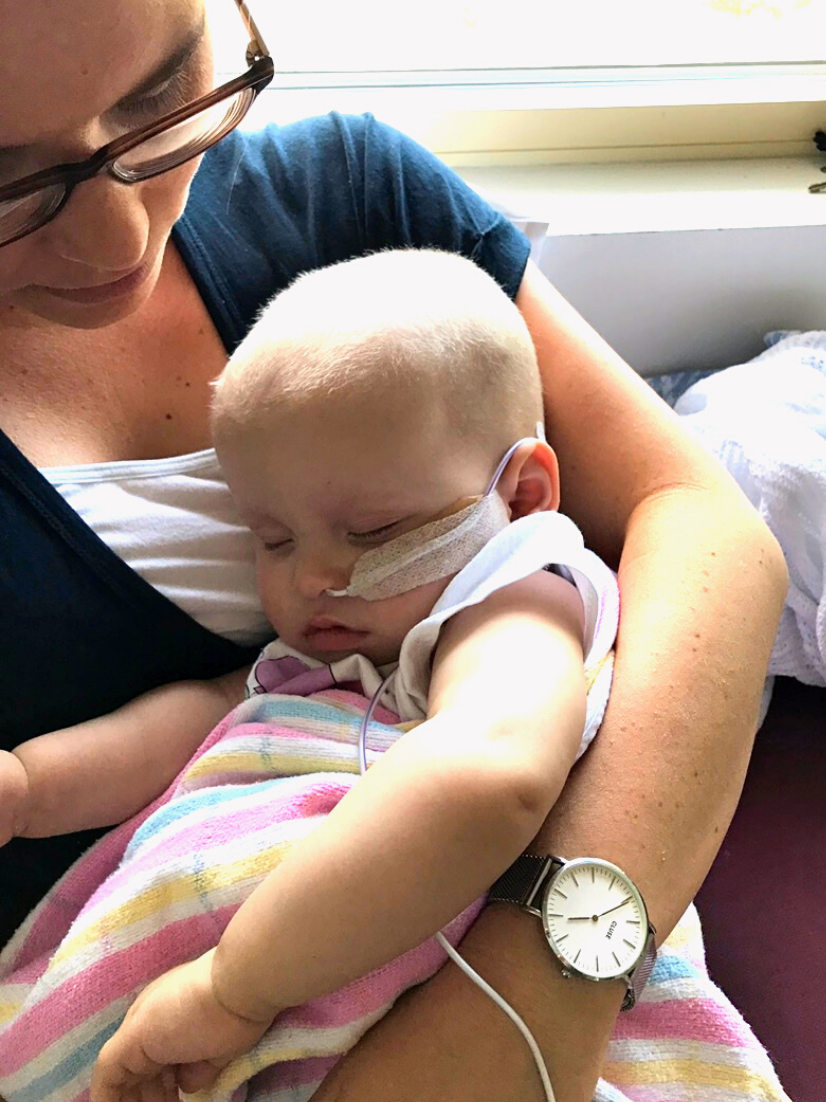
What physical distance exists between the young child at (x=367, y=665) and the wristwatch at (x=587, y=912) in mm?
57

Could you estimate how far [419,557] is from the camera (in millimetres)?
876

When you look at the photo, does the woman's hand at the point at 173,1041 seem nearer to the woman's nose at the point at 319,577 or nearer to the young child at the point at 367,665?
the young child at the point at 367,665

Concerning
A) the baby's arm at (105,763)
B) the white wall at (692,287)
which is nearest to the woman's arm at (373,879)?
the baby's arm at (105,763)

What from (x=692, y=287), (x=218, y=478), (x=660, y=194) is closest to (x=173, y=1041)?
(x=218, y=478)

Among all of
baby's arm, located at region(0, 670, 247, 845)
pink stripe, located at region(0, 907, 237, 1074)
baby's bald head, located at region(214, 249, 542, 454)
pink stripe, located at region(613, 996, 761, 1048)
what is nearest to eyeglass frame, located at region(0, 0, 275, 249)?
baby's bald head, located at region(214, 249, 542, 454)

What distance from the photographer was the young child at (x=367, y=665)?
674mm

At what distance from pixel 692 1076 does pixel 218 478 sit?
0.70 metres

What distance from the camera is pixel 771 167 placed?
1.78 meters

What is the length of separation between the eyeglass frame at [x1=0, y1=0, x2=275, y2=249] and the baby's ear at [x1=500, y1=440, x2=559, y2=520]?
0.39 m

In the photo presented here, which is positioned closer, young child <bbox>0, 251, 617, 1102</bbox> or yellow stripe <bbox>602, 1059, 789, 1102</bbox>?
young child <bbox>0, 251, 617, 1102</bbox>

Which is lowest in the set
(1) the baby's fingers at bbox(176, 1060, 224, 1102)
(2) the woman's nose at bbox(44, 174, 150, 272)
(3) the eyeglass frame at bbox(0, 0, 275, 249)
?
(1) the baby's fingers at bbox(176, 1060, 224, 1102)

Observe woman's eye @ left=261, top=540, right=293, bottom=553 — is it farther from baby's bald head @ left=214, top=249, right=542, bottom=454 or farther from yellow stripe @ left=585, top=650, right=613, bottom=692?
yellow stripe @ left=585, top=650, right=613, bottom=692

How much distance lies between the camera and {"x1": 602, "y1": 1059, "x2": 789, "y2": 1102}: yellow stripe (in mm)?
841

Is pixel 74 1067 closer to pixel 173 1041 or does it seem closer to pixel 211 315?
pixel 173 1041
